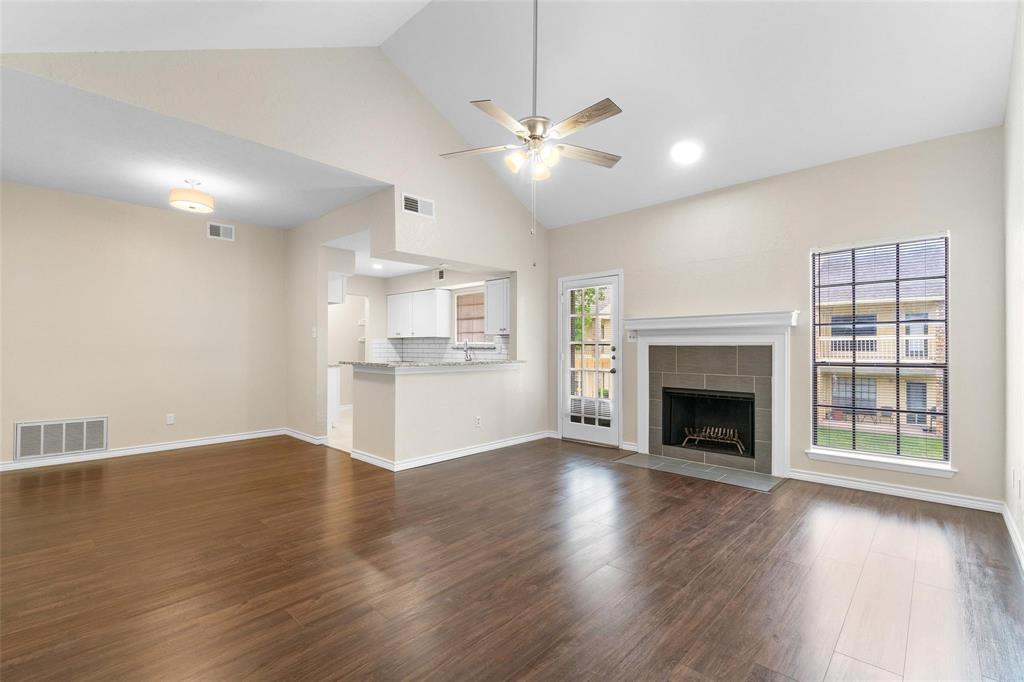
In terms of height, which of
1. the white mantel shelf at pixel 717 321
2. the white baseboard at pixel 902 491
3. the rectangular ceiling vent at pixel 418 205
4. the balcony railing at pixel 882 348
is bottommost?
the white baseboard at pixel 902 491

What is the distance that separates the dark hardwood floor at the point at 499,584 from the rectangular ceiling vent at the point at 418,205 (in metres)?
2.73

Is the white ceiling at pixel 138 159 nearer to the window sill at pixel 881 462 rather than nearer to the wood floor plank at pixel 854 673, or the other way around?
the wood floor plank at pixel 854 673

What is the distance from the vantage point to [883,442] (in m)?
3.97

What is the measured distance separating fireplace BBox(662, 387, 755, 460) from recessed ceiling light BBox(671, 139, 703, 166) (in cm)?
237

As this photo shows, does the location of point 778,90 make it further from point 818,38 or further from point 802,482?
point 802,482

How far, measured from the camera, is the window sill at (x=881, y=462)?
11.9 ft

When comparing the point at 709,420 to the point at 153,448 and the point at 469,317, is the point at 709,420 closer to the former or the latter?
the point at 469,317

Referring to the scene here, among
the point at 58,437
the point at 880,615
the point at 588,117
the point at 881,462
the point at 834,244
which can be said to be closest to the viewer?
the point at 880,615

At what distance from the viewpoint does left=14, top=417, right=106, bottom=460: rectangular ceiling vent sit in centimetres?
462

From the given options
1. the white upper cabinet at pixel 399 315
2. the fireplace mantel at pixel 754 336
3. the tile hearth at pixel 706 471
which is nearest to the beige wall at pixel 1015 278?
the fireplace mantel at pixel 754 336

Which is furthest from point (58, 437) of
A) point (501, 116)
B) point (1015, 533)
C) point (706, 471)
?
point (1015, 533)

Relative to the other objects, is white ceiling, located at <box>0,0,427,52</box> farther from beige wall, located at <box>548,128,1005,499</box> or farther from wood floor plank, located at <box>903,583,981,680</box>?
wood floor plank, located at <box>903,583,981,680</box>

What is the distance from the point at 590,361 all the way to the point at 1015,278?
3807 millimetres

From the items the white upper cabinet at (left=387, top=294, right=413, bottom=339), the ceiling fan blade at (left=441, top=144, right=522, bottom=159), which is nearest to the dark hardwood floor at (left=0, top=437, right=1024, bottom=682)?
the ceiling fan blade at (left=441, top=144, right=522, bottom=159)
